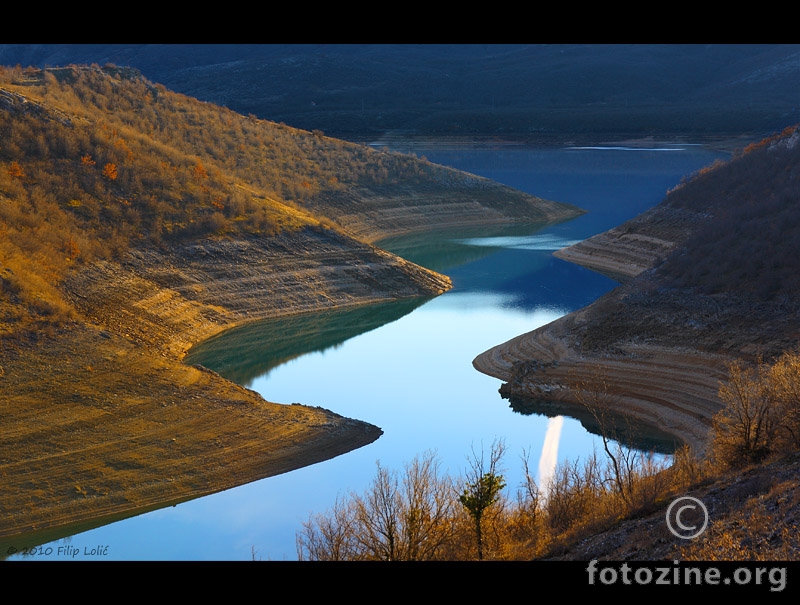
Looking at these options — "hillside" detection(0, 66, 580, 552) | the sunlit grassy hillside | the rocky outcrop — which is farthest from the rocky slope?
the rocky outcrop

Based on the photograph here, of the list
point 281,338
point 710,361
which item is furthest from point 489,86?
point 710,361

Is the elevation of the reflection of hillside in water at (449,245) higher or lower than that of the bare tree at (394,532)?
higher

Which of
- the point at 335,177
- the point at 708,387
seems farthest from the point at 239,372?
the point at 335,177

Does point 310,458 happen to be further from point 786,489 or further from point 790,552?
point 790,552

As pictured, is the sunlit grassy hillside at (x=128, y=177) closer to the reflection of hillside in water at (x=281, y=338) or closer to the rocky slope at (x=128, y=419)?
the rocky slope at (x=128, y=419)

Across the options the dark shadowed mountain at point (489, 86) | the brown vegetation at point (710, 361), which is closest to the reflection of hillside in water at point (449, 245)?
the brown vegetation at point (710, 361)
